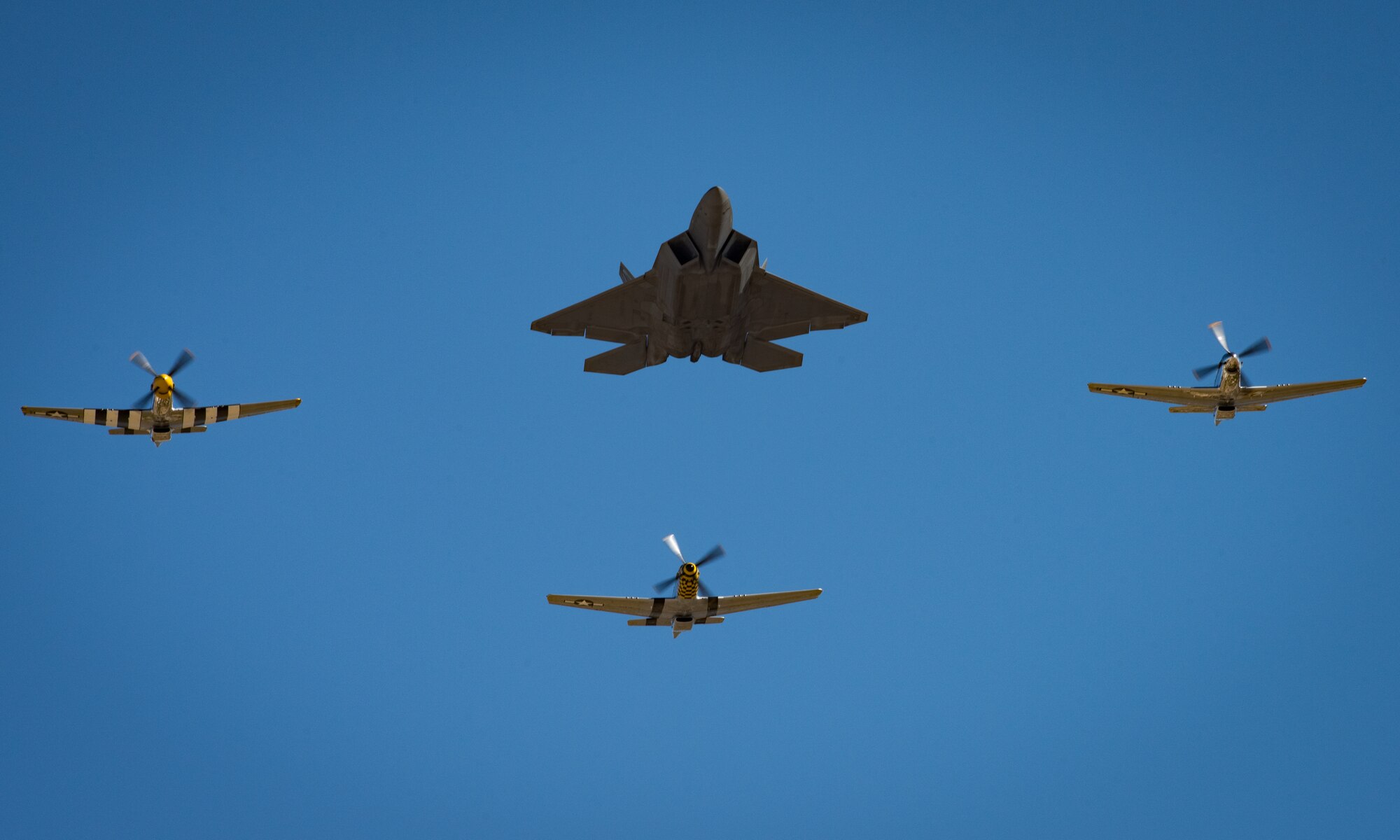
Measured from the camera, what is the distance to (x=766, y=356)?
171 ft

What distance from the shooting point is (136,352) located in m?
51.9

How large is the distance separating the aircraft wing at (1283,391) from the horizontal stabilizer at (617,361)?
90.7ft

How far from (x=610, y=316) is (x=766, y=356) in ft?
24.5

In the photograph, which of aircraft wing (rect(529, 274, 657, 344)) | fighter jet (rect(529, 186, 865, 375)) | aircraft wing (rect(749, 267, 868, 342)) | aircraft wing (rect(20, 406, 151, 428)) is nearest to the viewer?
fighter jet (rect(529, 186, 865, 375))

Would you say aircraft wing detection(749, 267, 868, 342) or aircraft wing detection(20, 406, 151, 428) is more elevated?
aircraft wing detection(749, 267, 868, 342)

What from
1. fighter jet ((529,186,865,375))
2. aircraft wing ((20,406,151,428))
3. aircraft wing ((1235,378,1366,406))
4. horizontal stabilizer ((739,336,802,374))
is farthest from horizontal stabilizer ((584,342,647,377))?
aircraft wing ((1235,378,1366,406))

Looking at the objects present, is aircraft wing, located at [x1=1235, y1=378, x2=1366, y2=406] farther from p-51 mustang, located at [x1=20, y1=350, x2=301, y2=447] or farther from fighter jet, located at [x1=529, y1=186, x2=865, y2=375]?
p-51 mustang, located at [x1=20, y1=350, x2=301, y2=447]

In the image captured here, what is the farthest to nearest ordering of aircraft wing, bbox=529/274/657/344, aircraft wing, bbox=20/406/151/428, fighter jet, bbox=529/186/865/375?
aircraft wing, bbox=20/406/151/428, aircraft wing, bbox=529/274/657/344, fighter jet, bbox=529/186/865/375

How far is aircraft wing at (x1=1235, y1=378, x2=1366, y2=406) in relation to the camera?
5203 cm

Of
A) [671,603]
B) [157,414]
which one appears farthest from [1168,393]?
[157,414]

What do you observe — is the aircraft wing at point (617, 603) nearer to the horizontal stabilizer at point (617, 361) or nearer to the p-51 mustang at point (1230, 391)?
the horizontal stabilizer at point (617, 361)

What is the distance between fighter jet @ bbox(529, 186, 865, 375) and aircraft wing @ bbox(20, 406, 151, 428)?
18.6m

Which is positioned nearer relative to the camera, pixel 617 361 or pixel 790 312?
pixel 790 312

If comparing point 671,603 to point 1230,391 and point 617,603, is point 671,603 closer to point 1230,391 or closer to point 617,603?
point 617,603
